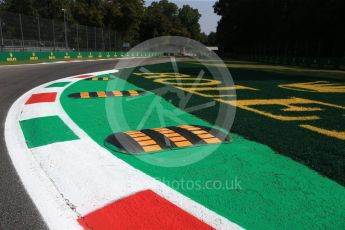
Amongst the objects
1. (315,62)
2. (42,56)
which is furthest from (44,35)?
(315,62)

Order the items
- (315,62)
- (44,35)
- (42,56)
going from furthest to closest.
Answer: (315,62), (44,35), (42,56)

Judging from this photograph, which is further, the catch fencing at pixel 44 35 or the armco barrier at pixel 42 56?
the catch fencing at pixel 44 35

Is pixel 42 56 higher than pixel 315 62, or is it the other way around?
pixel 315 62

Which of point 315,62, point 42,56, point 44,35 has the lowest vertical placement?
point 42,56

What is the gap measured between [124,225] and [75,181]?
106 centimetres

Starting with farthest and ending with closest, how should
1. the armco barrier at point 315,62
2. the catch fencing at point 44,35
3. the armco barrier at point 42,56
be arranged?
the armco barrier at point 315,62 < the catch fencing at point 44,35 < the armco barrier at point 42,56

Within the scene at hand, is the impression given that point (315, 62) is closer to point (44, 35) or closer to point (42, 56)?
point (42, 56)

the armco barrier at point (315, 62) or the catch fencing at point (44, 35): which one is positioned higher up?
the catch fencing at point (44, 35)

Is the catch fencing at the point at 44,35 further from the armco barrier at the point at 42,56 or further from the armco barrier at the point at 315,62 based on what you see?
the armco barrier at the point at 315,62

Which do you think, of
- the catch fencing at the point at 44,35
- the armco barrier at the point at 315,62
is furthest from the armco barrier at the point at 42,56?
the armco barrier at the point at 315,62

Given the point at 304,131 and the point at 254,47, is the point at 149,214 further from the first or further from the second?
the point at 254,47

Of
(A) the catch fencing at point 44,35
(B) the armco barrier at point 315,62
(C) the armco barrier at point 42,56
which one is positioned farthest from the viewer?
(B) the armco barrier at point 315,62

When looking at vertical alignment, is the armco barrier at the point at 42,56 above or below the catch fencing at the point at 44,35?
below

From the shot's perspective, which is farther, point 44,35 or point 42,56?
point 44,35
